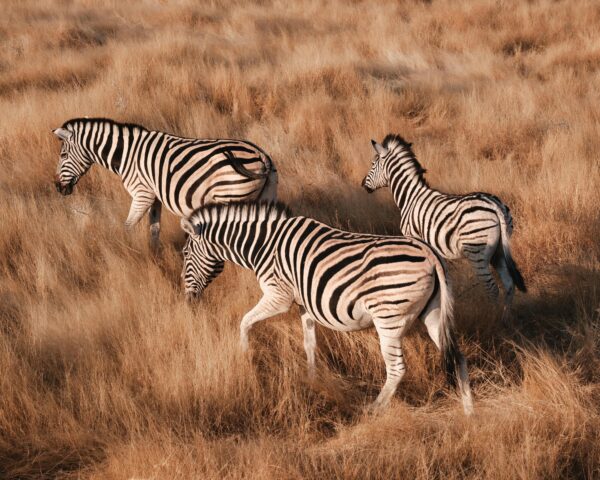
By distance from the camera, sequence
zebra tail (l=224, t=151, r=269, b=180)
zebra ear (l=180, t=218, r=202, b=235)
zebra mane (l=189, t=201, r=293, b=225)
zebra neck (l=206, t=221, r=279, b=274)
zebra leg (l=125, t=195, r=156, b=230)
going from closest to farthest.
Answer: zebra neck (l=206, t=221, r=279, b=274)
zebra mane (l=189, t=201, r=293, b=225)
zebra ear (l=180, t=218, r=202, b=235)
zebra tail (l=224, t=151, r=269, b=180)
zebra leg (l=125, t=195, r=156, b=230)

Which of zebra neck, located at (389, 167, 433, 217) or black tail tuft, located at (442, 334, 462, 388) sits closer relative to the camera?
black tail tuft, located at (442, 334, 462, 388)

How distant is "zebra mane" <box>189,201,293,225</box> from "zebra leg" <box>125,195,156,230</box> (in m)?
1.51

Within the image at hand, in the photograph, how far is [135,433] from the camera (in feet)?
11.7

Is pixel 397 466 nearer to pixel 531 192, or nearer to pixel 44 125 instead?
pixel 531 192

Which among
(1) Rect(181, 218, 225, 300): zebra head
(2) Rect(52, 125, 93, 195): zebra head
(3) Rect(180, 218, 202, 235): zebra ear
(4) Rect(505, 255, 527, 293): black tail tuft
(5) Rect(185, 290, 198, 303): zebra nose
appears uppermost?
(2) Rect(52, 125, 93, 195): zebra head

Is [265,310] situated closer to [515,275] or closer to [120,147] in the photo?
[515,275]

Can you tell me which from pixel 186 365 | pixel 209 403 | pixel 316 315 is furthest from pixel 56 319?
pixel 316 315

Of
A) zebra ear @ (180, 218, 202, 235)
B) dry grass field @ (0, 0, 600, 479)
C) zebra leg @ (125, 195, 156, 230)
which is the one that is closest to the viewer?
dry grass field @ (0, 0, 600, 479)

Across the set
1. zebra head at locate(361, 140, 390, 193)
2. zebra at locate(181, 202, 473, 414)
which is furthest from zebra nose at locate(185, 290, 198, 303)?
zebra head at locate(361, 140, 390, 193)

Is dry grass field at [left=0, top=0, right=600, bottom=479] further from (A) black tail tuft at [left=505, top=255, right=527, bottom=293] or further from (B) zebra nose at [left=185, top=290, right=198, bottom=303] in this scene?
(A) black tail tuft at [left=505, top=255, right=527, bottom=293]

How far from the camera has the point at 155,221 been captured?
6.30 metres

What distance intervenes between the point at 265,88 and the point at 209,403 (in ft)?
23.8

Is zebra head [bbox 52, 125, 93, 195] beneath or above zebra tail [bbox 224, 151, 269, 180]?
above

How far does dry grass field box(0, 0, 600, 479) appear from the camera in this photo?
3.40m
